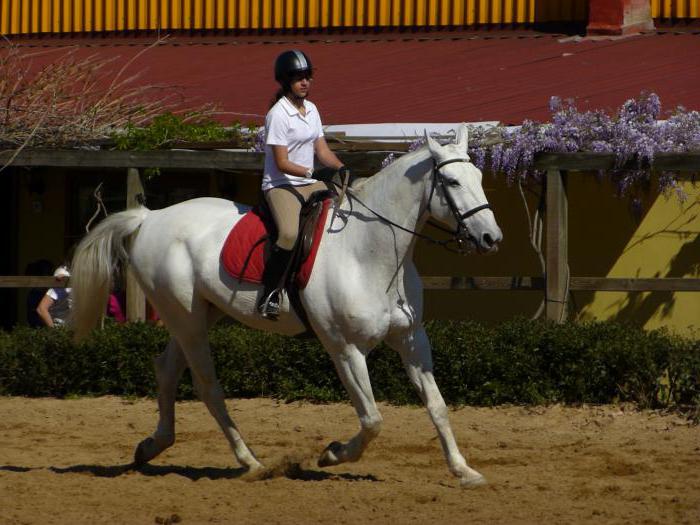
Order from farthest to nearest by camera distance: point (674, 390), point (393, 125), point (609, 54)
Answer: point (609, 54)
point (393, 125)
point (674, 390)

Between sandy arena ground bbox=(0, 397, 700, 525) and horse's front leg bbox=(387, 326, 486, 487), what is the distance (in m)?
0.13

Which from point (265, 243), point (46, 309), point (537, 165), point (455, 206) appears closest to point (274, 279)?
point (265, 243)

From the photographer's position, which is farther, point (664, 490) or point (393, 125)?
point (393, 125)

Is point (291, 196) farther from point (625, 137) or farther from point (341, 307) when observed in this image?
A: point (625, 137)

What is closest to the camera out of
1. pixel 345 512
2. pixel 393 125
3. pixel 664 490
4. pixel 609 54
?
pixel 345 512

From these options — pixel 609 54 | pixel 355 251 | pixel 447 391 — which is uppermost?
pixel 609 54

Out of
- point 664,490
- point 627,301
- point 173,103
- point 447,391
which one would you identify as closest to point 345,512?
point 664,490

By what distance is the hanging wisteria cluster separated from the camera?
11625 mm

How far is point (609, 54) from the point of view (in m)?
15.2

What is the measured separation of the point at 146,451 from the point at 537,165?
16.6ft

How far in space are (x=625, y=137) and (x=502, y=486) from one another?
16.2 feet

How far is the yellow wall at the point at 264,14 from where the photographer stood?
1695 centimetres

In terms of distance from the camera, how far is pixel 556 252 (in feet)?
38.3

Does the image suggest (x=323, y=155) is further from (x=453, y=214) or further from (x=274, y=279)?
(x=453, y=214)
